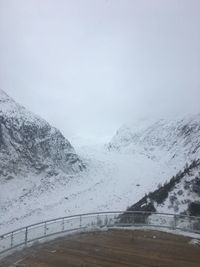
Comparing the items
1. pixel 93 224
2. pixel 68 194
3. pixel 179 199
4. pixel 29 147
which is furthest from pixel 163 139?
pixel 93 224

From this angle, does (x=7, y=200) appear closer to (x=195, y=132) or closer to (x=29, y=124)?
(x=29, y=124)

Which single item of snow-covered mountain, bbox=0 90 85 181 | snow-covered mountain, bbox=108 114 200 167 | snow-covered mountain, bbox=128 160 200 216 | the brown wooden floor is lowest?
the brown wooden floor

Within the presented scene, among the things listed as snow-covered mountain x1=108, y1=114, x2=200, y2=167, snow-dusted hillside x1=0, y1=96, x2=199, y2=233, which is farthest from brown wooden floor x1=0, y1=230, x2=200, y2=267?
snow-covered mountain x1=108, y1=114, x2=200, y2=167

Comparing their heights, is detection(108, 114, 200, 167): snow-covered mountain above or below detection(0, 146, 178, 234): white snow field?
above

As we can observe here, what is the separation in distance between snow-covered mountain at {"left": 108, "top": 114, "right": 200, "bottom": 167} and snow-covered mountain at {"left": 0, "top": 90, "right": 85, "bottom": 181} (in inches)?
866

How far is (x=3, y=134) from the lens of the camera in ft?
196

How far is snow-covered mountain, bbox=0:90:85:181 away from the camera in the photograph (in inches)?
2244

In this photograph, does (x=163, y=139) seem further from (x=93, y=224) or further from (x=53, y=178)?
(x=93, y=224)

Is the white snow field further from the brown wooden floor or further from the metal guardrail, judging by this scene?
the brown wooden floor

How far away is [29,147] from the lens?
205ft

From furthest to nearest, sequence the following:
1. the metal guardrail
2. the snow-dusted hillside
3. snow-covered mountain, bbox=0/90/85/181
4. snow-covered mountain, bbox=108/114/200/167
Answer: snow-covered mountain, bbox=108/114/200/167
snow-covered mountain, bbox=0/90/85/181
the snow-dusted hillside
the metal guardrail

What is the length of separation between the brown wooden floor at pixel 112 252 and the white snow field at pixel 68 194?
1707 cm

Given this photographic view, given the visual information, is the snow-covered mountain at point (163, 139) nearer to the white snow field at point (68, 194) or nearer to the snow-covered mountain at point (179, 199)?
the white snow field at point (68, 194)

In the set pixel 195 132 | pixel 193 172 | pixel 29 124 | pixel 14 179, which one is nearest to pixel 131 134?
pixel 195 132
